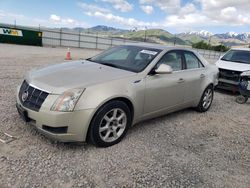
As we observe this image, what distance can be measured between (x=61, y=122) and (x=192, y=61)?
3.30 meters

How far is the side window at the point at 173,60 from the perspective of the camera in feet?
14.0

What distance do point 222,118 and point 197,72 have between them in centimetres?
126

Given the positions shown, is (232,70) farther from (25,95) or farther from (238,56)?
(25,95)

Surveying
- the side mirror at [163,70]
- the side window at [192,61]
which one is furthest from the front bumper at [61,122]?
the side window at [192,61]

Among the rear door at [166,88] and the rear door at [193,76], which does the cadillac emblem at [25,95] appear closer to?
the rear door at [166,88]

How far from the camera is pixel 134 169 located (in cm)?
301

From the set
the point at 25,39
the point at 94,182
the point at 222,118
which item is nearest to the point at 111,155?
the point at 94,182

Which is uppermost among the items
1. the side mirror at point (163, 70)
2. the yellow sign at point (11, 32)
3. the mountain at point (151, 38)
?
the mountain at point (151, 38)

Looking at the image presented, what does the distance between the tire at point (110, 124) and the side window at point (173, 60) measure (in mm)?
1208

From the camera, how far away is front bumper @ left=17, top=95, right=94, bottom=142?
9.78 ft

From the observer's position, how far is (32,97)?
3.20 metres

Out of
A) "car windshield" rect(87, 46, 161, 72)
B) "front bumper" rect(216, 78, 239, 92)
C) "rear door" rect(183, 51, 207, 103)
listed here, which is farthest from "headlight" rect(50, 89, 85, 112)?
"front bumper" rect(216, 78, 239, 92)

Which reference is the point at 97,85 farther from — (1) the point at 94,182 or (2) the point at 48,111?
(1) the point at 94,182

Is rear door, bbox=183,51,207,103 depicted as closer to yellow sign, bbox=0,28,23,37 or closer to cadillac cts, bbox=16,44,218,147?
cadillac cts, bbox=16,44,218,147
